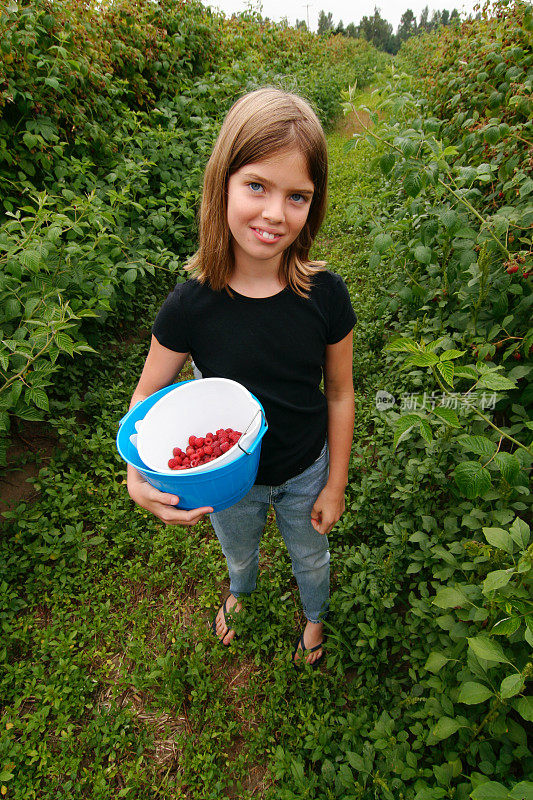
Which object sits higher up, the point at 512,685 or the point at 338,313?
the point at 338,313

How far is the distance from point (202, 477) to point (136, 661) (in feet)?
4.47

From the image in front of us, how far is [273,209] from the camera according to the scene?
3.32ft

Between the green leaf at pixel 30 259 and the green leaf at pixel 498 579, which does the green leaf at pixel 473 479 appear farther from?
the green leaf at pixel 30 259

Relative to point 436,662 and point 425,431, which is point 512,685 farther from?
point 425,431

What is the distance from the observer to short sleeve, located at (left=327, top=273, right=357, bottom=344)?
1.23 meters

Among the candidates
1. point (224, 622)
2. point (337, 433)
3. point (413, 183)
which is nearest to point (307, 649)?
point (224, 622)

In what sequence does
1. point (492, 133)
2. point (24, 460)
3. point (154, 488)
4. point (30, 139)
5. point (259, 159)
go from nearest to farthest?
point (259, 159)
point (154, 488)
point (492, 133)
point (24, 460)
point (30, 139)

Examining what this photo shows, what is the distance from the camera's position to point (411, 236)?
2.32 metres

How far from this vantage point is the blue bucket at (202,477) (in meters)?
0.95

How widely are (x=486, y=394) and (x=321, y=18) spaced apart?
50.3 m

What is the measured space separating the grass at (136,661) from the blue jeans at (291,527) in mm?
290

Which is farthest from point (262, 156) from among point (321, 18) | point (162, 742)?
point (321, 18)

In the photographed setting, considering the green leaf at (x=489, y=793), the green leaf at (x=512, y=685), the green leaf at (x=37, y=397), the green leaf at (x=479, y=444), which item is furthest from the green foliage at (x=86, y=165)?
the green leaf at (x=489, y=793)

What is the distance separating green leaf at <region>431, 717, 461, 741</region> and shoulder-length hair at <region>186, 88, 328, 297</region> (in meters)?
1.23
